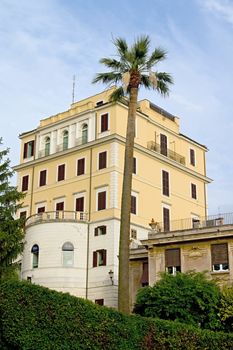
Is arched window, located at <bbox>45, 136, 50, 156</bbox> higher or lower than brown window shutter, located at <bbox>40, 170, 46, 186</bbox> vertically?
higher

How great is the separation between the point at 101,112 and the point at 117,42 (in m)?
21.3

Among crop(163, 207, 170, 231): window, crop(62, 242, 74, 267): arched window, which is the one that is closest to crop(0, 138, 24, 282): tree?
crop(62, 242, 74, 267): arched window

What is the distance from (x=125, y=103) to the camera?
166ft

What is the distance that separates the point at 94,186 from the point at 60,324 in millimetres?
27805

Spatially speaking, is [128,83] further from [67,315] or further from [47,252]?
[47,252]

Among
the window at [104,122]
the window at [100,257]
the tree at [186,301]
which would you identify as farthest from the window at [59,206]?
the tree at [186,301]

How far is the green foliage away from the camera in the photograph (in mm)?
33156

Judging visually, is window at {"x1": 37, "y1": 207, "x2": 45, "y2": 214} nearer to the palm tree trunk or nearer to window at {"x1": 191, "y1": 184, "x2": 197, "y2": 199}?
window at {"x1": 191, "y1": 184, "x2": 197, "y2": 199}

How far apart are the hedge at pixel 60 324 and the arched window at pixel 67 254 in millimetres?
22008

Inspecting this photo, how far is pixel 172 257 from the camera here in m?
39.6

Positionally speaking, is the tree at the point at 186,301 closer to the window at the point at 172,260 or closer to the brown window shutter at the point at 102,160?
the window at the point at 172,260

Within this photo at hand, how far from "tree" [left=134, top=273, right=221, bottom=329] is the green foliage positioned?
31 cm

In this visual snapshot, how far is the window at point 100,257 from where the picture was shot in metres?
46.2

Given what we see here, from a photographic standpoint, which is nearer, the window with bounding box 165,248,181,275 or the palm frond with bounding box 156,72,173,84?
the palm frond with bounding box 156,72,173,84
